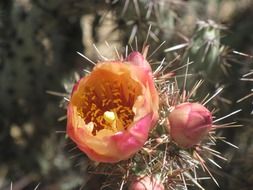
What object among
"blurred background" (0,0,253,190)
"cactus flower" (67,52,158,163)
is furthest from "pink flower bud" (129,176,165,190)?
"blurred background" (0,0,253,190)

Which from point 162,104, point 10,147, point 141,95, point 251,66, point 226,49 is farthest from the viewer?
point 10,147

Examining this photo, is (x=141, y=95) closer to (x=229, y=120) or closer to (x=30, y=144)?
(x=229, y=120)

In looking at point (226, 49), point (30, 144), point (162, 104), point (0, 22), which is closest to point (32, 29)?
point (0, 22)

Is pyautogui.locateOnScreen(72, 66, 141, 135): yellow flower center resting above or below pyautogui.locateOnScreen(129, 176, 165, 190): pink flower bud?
above

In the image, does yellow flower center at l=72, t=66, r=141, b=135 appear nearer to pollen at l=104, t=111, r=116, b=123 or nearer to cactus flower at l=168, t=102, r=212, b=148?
pollen at l=104, t=111, r=116, b=123

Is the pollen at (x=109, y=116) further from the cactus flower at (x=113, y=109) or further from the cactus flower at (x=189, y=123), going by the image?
the cactus flower at (x=189, y=123)

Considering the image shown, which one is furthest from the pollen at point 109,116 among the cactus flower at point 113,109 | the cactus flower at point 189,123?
the cactus flower at point 189,123
